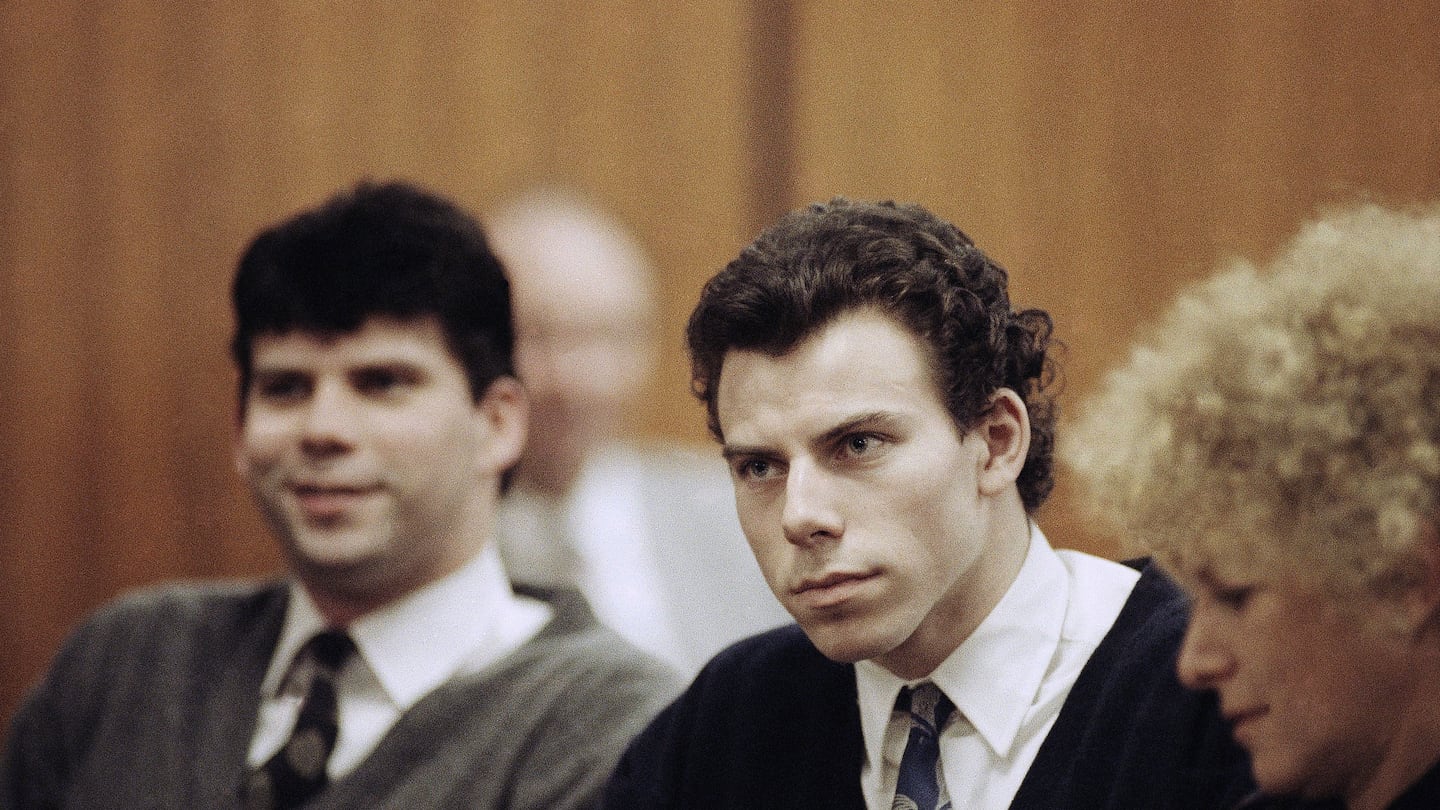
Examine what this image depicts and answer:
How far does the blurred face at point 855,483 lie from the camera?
1.25 metres

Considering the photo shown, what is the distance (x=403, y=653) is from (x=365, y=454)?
260 millimetres

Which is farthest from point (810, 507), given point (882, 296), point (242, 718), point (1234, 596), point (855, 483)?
point (242, 718)

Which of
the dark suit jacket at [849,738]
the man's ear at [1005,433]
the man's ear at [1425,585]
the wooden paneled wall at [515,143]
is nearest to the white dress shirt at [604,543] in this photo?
the wooden paneled wall at [515,143]

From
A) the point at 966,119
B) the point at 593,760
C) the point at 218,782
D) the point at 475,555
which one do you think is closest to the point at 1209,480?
the point at 593,760

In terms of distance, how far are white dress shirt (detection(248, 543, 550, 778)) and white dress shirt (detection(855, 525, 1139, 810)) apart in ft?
2.21

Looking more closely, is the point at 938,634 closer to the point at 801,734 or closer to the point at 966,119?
the point at 801,734

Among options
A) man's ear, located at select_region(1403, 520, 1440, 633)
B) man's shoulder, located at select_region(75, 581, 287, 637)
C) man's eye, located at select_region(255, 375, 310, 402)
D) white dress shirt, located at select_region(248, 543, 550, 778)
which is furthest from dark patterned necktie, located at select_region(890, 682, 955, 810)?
man's shoulder, located at select_region(75, 581, 287, 637)

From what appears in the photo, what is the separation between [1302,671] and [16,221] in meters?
2.59

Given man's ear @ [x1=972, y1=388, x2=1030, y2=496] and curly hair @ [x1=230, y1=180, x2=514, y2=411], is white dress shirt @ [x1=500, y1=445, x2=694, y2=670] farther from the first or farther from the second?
man's ear @ [x1=972, y1=388, x2=1030, y2=496]

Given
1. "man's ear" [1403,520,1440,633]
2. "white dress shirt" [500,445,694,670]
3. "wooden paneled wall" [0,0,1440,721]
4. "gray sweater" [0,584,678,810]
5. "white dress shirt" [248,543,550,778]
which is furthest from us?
"wooden paneled wall" [0,0,1440,721]

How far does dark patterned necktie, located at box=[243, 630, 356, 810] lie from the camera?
1823 millimetres

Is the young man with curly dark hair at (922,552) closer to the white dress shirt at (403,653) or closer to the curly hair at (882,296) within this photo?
the curly hair at (882,296)

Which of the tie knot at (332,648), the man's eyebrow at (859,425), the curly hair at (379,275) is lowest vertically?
the tie knot at (332,648)

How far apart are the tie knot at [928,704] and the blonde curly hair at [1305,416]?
0.99 feet
